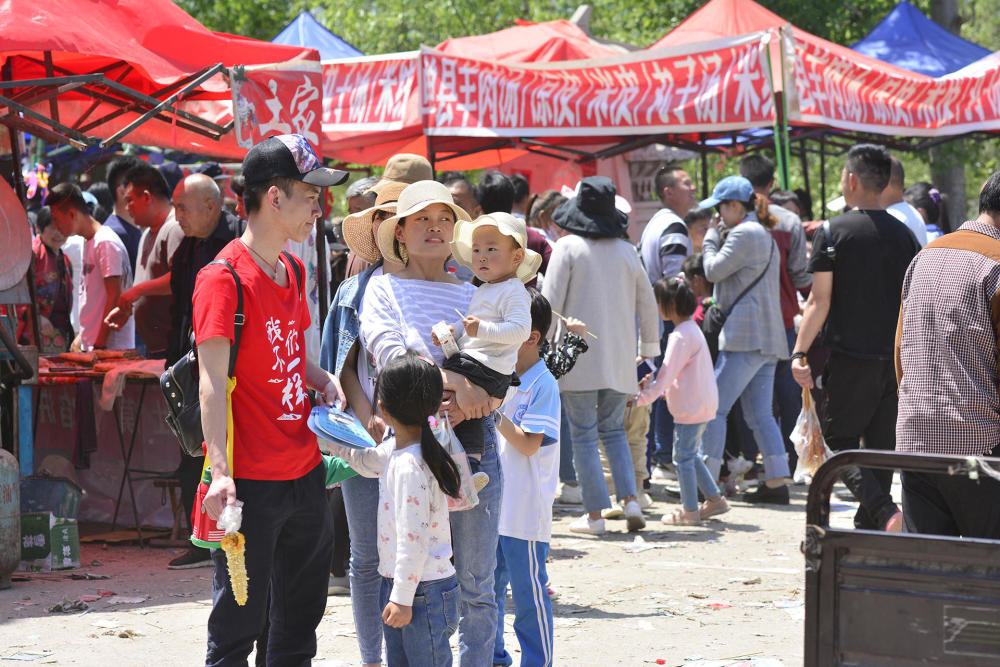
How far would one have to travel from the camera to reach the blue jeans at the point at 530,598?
15.1 feet

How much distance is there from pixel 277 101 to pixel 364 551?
3674 mm

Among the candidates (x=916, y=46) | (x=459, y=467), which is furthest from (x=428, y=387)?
(x=916, y=46)

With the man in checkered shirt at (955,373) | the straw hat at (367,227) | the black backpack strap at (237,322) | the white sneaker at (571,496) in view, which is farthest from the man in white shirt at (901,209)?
the black backpack strap at (237,322)

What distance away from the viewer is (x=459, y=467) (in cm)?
400

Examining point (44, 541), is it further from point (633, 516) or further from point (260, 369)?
point (260, 369)

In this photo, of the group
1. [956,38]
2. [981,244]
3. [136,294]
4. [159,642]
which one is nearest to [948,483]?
[981,244]

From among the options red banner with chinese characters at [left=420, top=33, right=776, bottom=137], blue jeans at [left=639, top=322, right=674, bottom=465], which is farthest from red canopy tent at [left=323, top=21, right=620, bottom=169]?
blue jeans at [left=639, top=322, right=674, bottom=465]

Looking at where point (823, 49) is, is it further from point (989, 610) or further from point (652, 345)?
point (989, 610)

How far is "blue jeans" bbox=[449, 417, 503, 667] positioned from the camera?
4180 mm

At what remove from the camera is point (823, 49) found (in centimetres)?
1105

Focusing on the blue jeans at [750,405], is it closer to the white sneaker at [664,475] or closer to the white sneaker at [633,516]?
the white sneaker at [633,516]

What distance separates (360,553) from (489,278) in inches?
42.5

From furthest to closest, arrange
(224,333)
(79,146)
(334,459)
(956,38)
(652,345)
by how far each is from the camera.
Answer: (956,38) → (652,345) → (79,146) → (334,459) → (224,333)

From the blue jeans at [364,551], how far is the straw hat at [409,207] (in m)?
0.81
